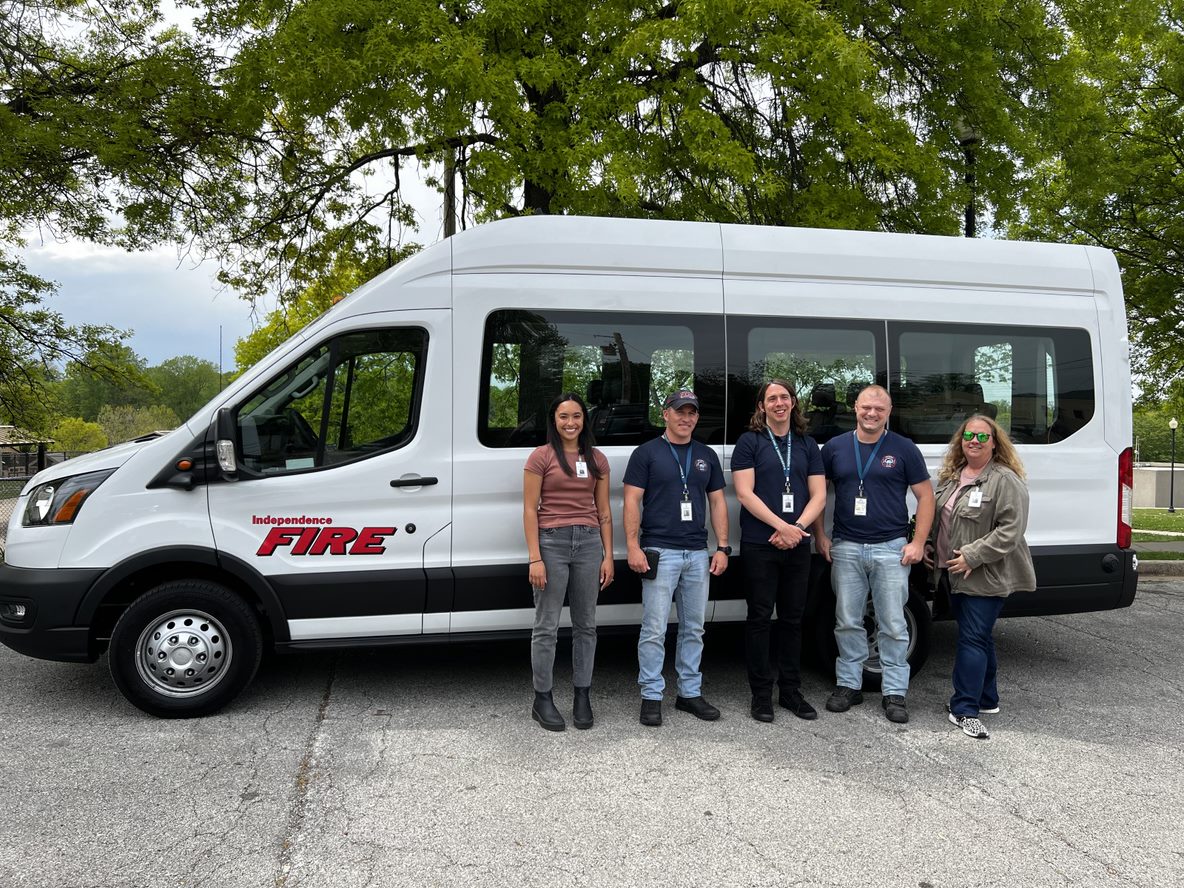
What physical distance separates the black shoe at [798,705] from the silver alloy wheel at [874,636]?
1.79 feet

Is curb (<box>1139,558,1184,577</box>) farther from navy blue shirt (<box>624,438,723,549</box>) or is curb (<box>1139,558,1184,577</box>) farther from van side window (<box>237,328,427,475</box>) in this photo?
van side window (<box>237,328,427,475</box>)

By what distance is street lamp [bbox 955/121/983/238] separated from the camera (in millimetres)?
9562

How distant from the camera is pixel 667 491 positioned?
4.47m

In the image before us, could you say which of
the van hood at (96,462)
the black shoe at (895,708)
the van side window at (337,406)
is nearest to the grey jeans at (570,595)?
the van side window at (337,406)

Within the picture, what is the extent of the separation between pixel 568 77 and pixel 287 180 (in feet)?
14.2

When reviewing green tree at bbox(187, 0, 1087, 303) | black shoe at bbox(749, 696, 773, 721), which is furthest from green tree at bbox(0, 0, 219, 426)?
black shoe at bbox(749, 696, 773, 721)

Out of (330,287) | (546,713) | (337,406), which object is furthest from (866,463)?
(330,287)

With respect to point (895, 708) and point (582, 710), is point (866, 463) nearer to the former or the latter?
point (895, 708)

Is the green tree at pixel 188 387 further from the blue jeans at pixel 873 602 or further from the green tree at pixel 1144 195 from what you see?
the blue jeans at pixel 873 602

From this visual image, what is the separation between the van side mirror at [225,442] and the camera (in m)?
4.46

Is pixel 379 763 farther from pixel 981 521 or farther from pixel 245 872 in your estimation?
pixel 981 521

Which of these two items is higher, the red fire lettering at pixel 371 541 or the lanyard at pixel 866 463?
the lanyard at pixel 866 463

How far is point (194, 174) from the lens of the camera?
10.6 metres

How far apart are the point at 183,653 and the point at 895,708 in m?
3.71
